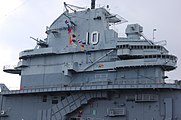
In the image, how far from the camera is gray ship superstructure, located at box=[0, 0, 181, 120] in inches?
1019

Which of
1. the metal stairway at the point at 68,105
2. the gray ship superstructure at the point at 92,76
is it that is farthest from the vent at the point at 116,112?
the metal stairway at the point at 68,105

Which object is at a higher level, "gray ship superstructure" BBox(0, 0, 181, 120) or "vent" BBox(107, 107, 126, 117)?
"gray ship superstructure" BBox(0, 0, 181, 120)

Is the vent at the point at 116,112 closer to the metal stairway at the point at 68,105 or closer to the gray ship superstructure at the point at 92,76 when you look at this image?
the gray ship superstructure at the point at 92,76

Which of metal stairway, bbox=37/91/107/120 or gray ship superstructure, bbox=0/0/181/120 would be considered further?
metal stairway, bbox=37/91/107/120

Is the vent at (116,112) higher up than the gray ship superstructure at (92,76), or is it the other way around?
the gray ship superstructure at (92,76)

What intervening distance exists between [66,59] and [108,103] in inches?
246

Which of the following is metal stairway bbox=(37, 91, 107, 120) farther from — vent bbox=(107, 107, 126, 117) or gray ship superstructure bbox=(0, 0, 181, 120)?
vent bbox=(107, 107, 126, 117)

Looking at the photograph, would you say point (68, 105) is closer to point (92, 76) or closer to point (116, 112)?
point (92, 76)

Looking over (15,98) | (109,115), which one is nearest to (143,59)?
(109,115)

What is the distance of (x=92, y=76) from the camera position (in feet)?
94.0

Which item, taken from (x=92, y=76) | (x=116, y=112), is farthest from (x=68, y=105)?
(x=116, y=112)

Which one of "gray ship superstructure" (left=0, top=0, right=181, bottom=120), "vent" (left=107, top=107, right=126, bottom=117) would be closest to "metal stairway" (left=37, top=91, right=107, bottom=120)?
"gray ship superstructure" (left=0, top=0, right=181, bottom=120)

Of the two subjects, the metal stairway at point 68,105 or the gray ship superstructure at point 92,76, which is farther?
the metal stairway at point 68,105

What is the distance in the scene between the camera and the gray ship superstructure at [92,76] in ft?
84.9
